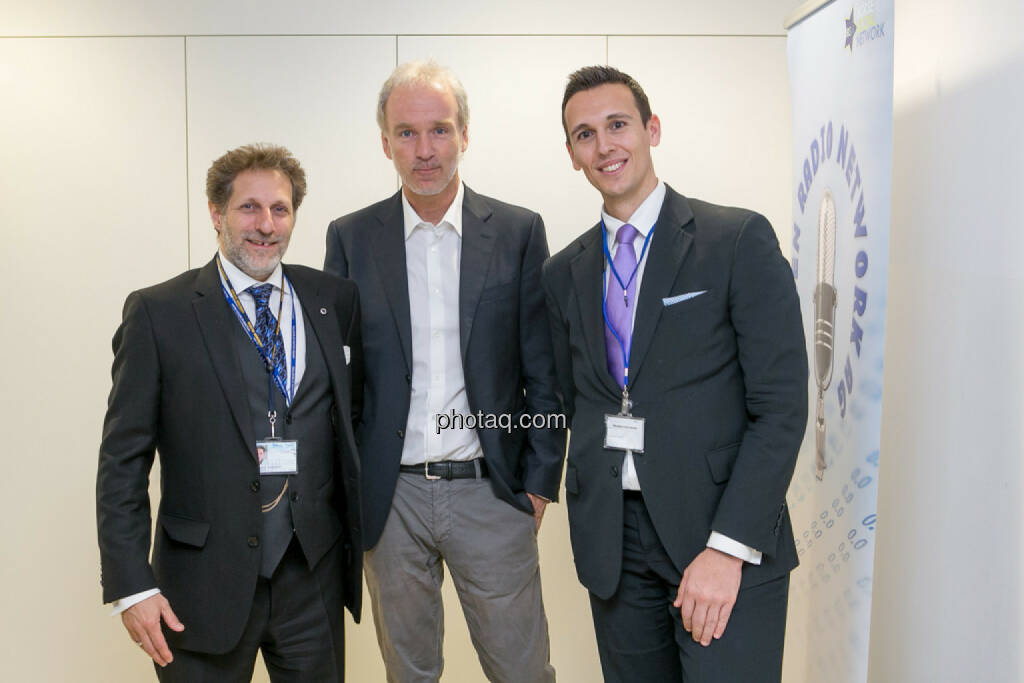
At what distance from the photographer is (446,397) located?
265 cm

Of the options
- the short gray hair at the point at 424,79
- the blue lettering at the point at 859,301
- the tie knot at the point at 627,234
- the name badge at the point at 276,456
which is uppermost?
the short gray hair at the point at 424,79

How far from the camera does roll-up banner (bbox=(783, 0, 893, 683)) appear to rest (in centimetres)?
235

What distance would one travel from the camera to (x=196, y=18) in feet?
12.5

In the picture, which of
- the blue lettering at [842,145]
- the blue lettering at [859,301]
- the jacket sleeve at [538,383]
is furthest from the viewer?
the jacket sleeve at [538,383]

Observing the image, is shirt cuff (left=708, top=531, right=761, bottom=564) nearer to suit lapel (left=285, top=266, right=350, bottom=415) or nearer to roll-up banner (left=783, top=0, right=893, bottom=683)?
roll-up banner (left=783, top=0, right=893, bottom=683)

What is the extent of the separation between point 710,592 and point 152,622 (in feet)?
4.39

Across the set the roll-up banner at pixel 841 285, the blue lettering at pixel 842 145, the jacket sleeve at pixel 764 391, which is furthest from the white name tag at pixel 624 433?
the blue lettering at pixel 842 145

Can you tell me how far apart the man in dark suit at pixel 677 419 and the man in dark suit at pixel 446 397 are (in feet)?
1.58

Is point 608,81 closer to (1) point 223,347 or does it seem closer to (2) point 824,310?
(2) point 824,310

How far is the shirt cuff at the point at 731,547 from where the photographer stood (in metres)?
1.94

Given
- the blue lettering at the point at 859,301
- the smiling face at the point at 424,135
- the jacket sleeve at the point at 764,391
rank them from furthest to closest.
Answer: the smiling face at the point at 424,135, the blue lettering at the point at 859,301, the jacket sleeve at the point at 764,391

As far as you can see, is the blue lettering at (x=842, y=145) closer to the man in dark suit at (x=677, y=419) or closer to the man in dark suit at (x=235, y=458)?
the man in dark suit at (x=677, y=419)

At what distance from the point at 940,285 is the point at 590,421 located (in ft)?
3.78

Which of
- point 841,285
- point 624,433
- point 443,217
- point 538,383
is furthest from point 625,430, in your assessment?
point 443,217
